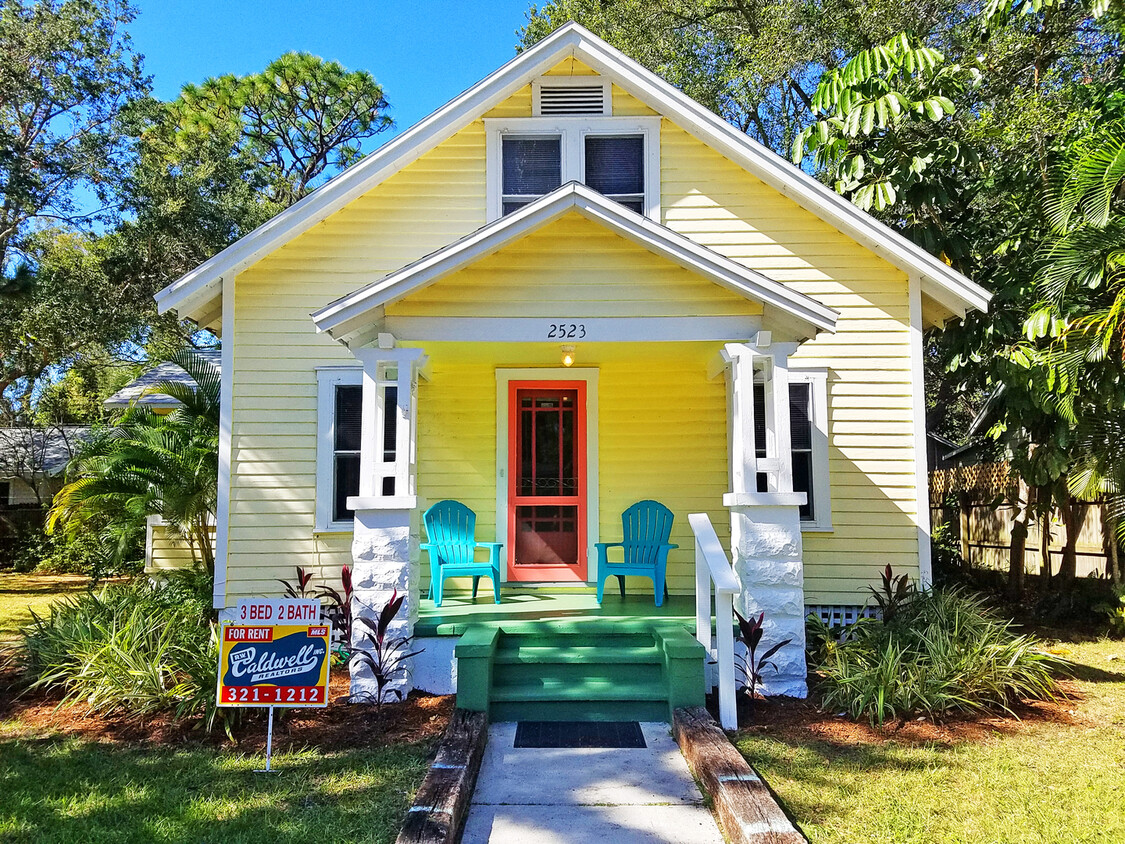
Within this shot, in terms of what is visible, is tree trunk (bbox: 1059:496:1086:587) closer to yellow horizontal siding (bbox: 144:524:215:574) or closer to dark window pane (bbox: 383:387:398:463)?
dark window pane (bbox: 383:387:398:463)

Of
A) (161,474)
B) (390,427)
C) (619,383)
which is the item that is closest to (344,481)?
(390,427)

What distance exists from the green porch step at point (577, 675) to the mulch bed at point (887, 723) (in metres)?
0.44

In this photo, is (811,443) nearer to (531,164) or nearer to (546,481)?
(546,481)

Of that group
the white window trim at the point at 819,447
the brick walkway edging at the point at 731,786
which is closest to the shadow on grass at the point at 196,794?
the brick walkway edging at the point at 731,786

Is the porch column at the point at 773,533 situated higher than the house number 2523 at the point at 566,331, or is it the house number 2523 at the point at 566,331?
the house number 2523 at the point at 566,331

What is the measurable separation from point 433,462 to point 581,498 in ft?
5.02

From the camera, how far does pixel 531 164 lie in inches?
323

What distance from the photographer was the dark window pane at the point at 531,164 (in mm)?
8148

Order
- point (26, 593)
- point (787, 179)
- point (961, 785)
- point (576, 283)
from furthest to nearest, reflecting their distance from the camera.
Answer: point (26, 593), point (787, 179), point (576, 283), point (961, 785)

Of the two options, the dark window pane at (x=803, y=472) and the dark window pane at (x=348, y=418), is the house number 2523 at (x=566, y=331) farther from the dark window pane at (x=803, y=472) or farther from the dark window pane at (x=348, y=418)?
the dark window pane at (x=803, y=472)

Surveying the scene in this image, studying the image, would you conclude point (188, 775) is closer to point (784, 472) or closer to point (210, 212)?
point (784, 472)

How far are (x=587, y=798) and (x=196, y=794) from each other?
2.02 m

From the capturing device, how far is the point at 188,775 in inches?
175

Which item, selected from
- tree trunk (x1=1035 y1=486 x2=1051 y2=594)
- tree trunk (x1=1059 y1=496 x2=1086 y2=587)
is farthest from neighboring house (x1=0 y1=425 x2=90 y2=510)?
tree trunk (x1=1059 y1=496 x2=1086 y2=587)
